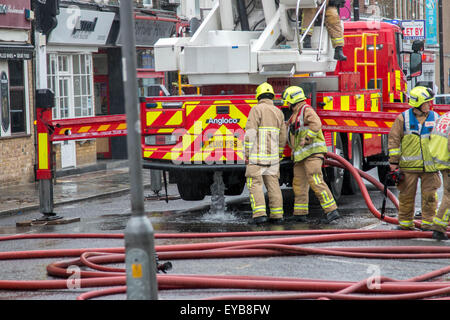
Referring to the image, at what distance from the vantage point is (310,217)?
40.9ft

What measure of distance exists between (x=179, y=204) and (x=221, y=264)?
239 inches

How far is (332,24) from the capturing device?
13109mm

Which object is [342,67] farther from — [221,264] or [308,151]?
[221,264]

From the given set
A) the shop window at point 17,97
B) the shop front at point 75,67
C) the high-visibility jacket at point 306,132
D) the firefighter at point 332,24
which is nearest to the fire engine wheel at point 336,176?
the firefighter at point 332,24

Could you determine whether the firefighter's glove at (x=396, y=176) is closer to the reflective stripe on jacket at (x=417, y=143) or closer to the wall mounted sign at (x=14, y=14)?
the reflective stripe on jacket at (x=417, y=143)

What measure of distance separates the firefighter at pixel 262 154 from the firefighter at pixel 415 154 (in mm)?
1715

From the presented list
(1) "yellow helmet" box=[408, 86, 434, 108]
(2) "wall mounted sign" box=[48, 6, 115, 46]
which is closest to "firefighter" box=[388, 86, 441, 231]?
(1) "yellow helmet" box=[408, 86, 434, 108]

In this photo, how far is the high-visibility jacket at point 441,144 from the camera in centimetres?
1003

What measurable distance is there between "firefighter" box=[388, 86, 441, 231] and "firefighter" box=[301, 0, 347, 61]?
2701 millimetres

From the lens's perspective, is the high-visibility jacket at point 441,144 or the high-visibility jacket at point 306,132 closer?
the high-visibility jacket at point 441,144

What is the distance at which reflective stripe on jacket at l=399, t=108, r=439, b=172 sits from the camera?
1045 cm

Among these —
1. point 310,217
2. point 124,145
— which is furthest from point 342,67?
point 124,145

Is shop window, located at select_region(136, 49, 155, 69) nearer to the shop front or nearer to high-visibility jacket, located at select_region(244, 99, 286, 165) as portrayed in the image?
the shop front

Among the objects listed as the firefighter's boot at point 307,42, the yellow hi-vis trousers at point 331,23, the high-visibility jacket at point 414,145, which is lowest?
the high-visibility jacket at point 414,145
